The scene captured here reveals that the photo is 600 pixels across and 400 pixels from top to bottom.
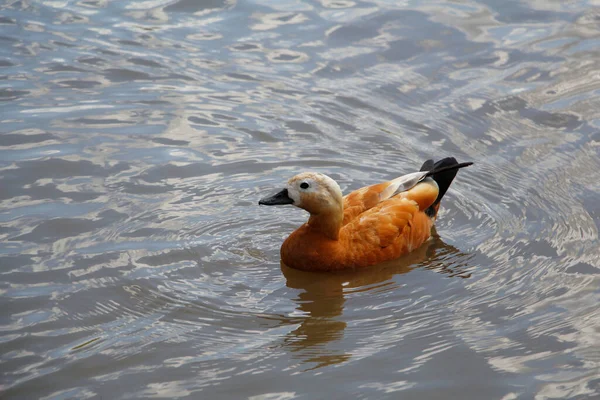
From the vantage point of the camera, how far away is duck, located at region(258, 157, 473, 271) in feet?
27.8

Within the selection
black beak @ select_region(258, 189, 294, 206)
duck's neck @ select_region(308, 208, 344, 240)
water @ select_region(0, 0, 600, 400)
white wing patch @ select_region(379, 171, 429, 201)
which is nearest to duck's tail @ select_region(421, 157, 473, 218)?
white wing patch @ select_region(379, 171, 429, 201)

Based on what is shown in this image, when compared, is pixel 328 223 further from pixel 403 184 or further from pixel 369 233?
pixel 403 184

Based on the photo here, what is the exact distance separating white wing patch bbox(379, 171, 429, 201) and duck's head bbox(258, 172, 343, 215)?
1.06m

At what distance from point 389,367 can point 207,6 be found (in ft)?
30.9

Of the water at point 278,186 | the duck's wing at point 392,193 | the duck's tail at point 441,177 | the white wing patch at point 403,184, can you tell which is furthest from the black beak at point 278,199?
the duck's tail at point 441,177

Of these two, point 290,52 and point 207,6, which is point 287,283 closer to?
point 290,52

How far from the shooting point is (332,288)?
8367 millimetres

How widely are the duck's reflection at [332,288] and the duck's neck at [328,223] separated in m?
0.41

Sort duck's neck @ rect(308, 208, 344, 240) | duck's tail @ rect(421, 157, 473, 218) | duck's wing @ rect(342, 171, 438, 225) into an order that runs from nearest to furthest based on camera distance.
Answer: duck's neck @ rect(308, 208, 344, 240) → duck's wing @ rect(342, 171, 438, 225) → duck's tail @ rect(421, 157, 473, 218)

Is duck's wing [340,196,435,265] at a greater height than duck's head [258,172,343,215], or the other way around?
duck's head [258,172,343,215]

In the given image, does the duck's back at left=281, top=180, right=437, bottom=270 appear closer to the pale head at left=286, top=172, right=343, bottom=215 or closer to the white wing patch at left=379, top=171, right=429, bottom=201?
the white wing patch at left=379, top=171, right=429, bottom=201

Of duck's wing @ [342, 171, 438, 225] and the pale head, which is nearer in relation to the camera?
the pale head

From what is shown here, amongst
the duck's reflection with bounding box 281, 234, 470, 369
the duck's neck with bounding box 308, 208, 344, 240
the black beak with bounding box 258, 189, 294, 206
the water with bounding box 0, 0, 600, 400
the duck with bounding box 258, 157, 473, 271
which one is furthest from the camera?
the duck's neck with bounding box 308, 208, 344, 240

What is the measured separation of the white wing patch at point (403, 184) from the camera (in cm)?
941
